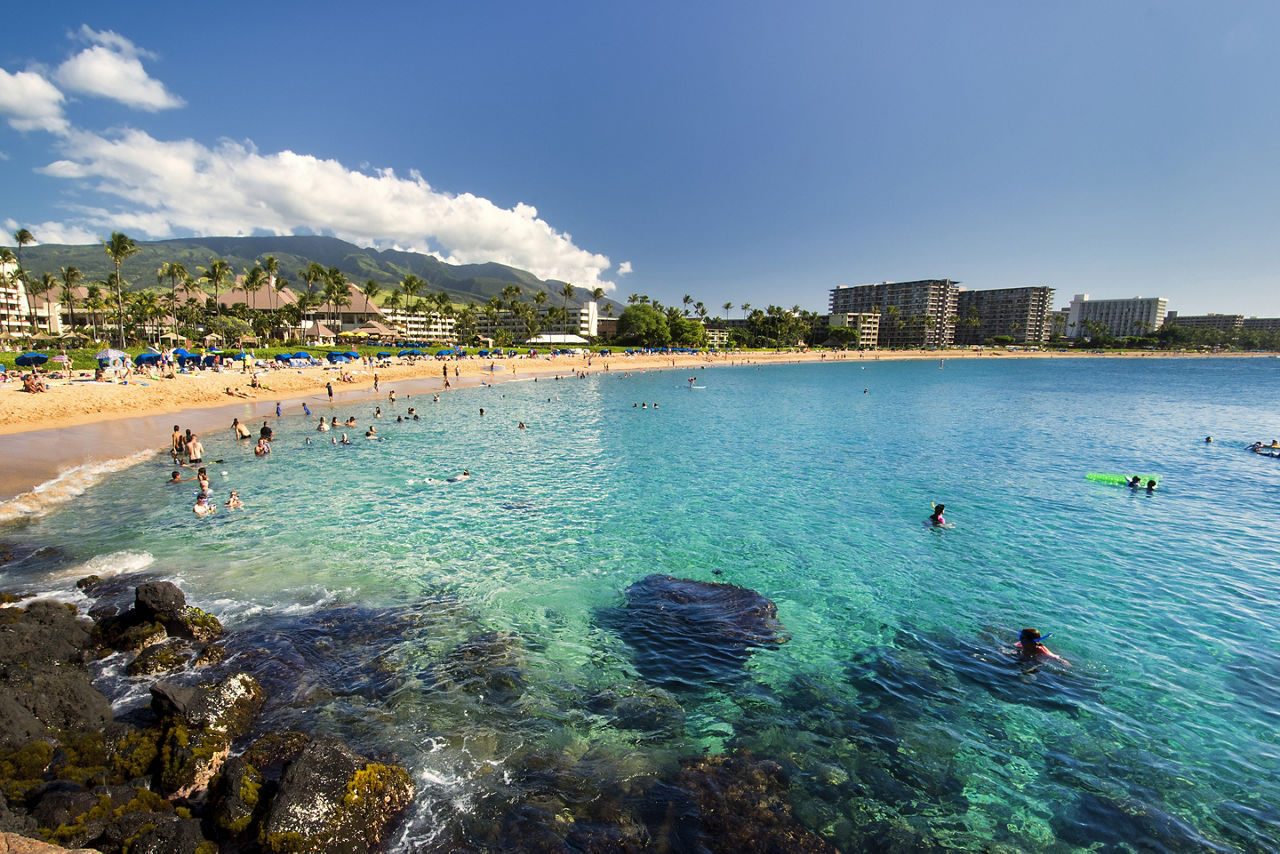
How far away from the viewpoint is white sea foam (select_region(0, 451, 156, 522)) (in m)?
19.2

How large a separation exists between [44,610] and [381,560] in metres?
6.86

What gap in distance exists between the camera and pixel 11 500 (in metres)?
19.9

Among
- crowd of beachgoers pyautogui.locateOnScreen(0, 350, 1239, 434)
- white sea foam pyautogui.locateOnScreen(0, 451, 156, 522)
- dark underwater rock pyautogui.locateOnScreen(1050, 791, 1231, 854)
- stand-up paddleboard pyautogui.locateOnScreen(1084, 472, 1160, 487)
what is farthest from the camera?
crowd of beachgoers pyautogui.locateOnScreen(0, 350, 1239, 434)

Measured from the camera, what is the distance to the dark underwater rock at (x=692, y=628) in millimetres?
11000

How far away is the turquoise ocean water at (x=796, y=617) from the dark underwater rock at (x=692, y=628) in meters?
0.37

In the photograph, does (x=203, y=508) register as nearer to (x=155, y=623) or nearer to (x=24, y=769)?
(x=155, y=623)

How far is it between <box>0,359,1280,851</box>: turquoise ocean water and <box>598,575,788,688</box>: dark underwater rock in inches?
14.6

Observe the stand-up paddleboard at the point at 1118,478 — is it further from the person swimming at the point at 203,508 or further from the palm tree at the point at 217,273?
the palm tree at the point at 217,273

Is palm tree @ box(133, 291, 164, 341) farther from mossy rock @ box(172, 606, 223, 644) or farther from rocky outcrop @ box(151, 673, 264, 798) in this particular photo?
rocky outcrop @ box(151, 673, 264, 798)

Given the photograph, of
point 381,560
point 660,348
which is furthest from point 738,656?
point 660,348

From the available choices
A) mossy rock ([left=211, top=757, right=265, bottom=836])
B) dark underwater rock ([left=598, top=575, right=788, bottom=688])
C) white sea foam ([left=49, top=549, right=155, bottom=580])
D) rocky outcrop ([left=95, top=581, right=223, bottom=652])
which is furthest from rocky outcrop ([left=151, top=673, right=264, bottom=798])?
white sea foam ([left=49, top=549, right=155, bottom=580])

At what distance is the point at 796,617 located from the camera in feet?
43.7

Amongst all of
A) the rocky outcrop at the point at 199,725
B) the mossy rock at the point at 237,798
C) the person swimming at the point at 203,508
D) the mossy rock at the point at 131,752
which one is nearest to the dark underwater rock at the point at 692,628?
the mossy rock at the point at 237,798

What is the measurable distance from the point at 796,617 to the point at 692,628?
2807 mm
